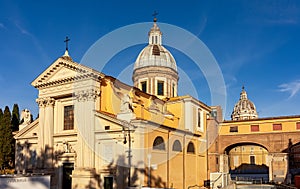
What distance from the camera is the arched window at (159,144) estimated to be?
25734mm

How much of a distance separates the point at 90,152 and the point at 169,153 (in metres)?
6.33

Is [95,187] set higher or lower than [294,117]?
lower

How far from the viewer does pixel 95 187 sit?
25.4m

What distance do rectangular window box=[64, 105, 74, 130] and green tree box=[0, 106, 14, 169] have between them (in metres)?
12.4

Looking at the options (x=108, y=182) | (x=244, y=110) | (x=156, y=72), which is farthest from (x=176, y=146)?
(x=244, y=110)

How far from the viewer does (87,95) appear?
26500 mm

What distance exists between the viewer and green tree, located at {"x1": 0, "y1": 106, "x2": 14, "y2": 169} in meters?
37.0

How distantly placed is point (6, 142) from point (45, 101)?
448 inches

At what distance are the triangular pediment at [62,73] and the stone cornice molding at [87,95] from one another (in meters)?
1.26

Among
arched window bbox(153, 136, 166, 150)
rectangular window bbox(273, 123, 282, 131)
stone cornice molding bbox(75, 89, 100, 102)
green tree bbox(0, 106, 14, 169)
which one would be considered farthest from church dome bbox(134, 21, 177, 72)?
green tree bbox(0, 106, 14, 169)

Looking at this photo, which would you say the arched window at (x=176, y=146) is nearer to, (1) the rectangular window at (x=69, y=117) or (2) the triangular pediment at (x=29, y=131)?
(1) the rectangular window at (x=69, y=117)

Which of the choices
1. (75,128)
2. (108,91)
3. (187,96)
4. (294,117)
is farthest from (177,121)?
(294,117)

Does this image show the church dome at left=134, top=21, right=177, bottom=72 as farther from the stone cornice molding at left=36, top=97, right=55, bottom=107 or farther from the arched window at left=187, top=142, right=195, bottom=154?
the stone cornice molding at left=36, top=97, right=55, bottom=107

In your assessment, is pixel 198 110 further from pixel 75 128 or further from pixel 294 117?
pixel 75 128
